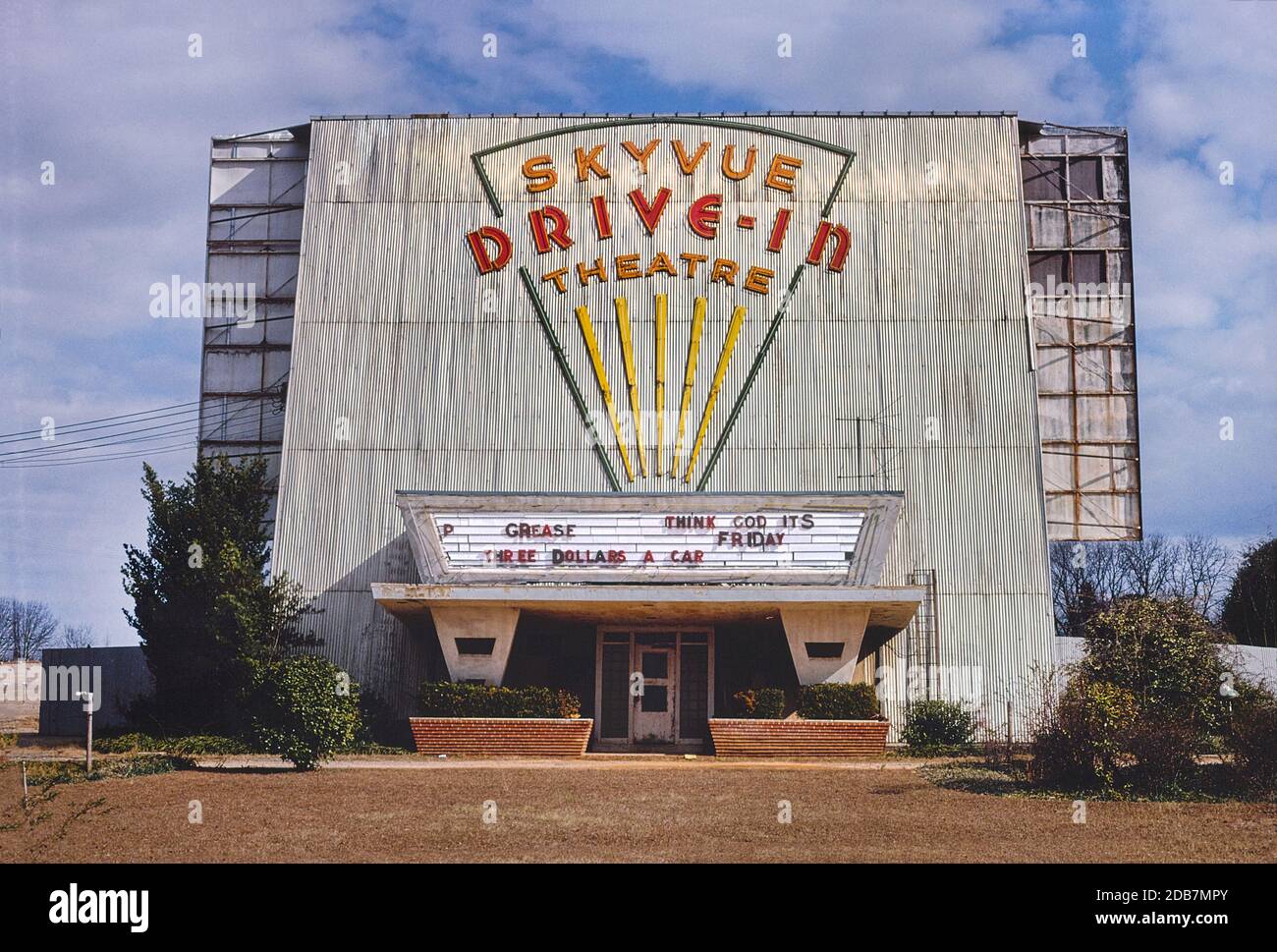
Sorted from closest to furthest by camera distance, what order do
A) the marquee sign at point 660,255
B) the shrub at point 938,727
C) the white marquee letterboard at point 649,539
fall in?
1. the white marquee letterboard at point 649,539
2. the shrub at point 938,727
3. the marquee sign at point 660,255

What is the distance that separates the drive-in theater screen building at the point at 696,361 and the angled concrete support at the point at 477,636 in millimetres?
1479

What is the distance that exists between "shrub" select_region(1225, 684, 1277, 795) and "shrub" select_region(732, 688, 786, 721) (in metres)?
10.7

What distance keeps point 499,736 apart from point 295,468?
11.2 m

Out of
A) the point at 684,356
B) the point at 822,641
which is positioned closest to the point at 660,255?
the point at 684,356

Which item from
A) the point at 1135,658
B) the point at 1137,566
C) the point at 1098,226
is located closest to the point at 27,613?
the point at 1137,566

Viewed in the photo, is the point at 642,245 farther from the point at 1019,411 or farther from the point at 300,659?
the point at 300,659

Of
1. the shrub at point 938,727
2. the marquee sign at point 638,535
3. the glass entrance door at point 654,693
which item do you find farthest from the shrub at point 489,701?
the shrub at point 938,727

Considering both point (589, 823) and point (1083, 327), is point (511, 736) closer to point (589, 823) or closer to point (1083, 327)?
point (589, 823)

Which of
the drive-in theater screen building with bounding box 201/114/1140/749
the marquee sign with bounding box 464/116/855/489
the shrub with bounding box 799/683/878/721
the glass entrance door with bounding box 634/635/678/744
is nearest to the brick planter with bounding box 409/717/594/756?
the drive-in theater screen building with bounding box 201/114/1140/749

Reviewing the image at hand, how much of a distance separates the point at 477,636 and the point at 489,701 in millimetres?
1709

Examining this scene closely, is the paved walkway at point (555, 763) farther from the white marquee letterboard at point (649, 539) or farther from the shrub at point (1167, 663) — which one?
the shrub at point (1167, 663)

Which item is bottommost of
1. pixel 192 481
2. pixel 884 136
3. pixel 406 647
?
pixel 406 647

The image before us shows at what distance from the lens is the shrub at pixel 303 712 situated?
2450 cm

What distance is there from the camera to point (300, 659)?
25.4 meters
